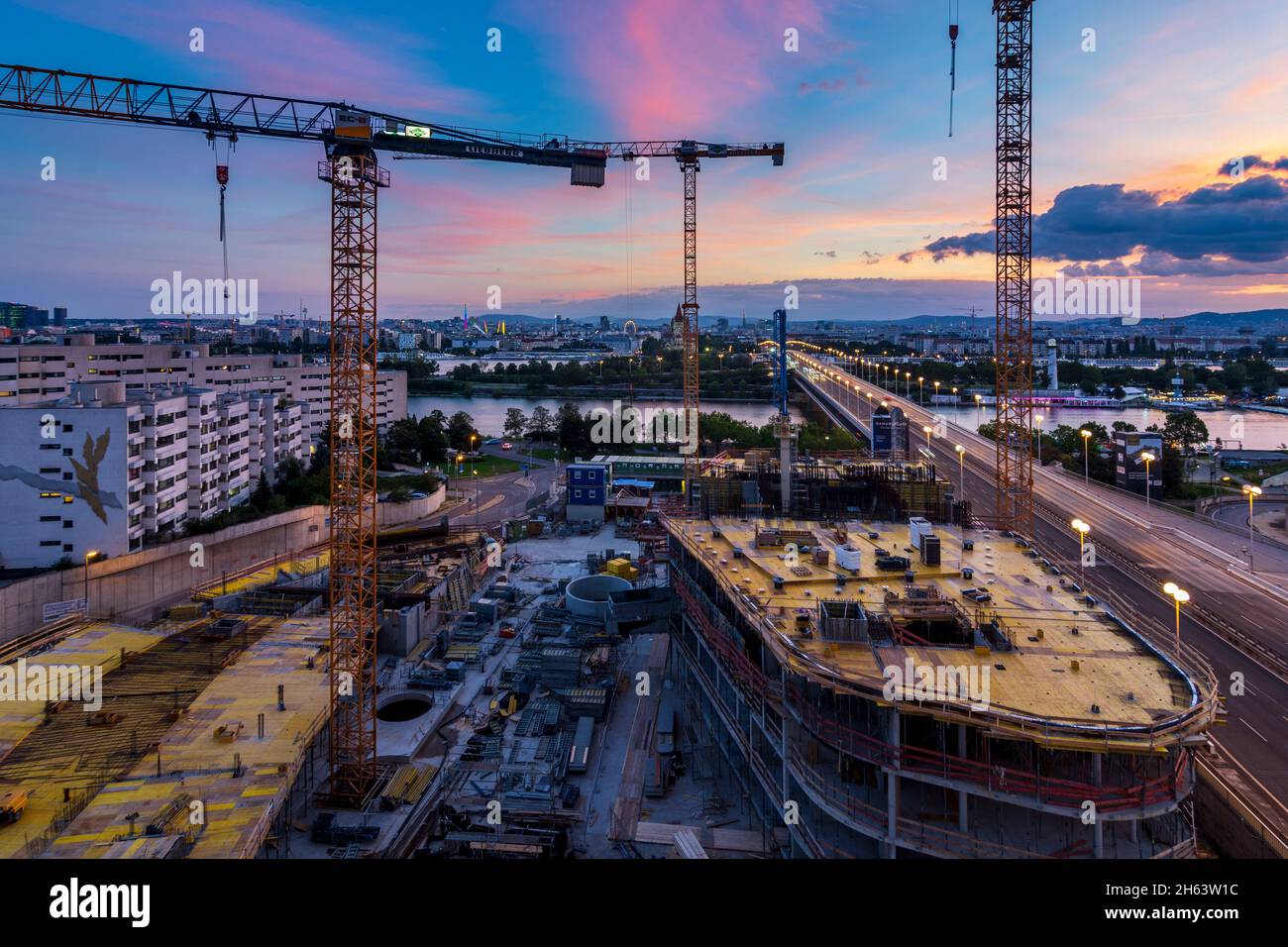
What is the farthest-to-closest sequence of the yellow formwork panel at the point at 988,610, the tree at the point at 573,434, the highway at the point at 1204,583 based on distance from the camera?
the tree at the point at 573,434, the highway at the point at 1204,583, the yellow formwork panel at the point at 988,610

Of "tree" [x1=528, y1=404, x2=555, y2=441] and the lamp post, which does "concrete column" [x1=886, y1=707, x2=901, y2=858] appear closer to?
the lamp post

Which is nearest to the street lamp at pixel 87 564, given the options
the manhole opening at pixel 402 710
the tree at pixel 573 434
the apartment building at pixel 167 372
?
the manhole opening at pixel 402 710

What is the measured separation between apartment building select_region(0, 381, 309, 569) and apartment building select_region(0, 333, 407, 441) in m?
8.88

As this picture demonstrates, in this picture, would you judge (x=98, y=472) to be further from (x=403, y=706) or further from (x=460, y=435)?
(x=460, y=435)

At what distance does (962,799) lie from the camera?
638cm

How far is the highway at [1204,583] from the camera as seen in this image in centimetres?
1038

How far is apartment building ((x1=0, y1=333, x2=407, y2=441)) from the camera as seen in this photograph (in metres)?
30.1

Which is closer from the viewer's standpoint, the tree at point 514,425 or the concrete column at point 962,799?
the concrete column at point 962,799


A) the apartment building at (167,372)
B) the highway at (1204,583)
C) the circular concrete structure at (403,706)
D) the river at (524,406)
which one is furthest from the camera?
the river at (524,406)

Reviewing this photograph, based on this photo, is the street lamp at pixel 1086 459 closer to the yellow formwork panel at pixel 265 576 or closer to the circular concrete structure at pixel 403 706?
the circular concrete structure at pixel 403 706

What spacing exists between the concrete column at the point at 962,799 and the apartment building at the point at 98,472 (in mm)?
17295

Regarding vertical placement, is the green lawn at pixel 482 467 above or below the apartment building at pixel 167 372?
below
